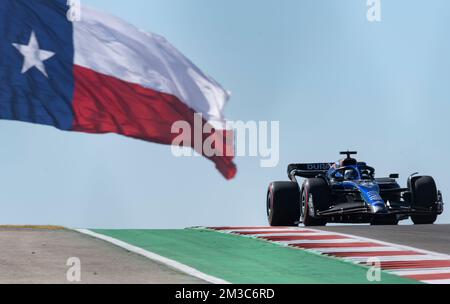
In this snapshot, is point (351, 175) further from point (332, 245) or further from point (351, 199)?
point (332, 245)

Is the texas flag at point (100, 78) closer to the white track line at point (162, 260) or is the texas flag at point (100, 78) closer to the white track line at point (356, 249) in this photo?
the white track line at point (162, 260)

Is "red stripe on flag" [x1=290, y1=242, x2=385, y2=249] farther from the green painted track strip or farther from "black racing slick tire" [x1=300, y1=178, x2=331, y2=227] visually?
"black racing slick tire" [x1=300, y1=178, x2=331, y2=227]

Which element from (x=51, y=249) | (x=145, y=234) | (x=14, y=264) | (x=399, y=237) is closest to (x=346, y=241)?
(x=399, y=237)

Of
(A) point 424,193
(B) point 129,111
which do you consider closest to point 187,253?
(B) point 129,111

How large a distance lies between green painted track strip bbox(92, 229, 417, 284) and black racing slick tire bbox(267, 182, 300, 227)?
4275mm

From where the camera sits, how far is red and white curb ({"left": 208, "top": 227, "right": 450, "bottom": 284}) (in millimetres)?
14628

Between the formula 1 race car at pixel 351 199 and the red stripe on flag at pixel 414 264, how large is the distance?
7165 millimetres

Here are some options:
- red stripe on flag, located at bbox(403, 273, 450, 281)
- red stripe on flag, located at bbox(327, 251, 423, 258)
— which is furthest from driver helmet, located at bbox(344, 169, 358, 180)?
red stripe on flag, located at bbox(403, 273, 450, 281)

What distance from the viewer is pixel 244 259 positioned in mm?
15344

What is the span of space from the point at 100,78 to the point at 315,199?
214 inches

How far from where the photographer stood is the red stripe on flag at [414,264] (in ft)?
49.5

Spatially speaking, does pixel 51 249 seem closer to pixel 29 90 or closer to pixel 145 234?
pixel 145 234

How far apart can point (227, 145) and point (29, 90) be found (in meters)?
4.31

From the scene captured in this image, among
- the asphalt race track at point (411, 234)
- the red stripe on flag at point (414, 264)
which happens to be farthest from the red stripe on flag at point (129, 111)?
the red stripe on flag at point (414, 264)
